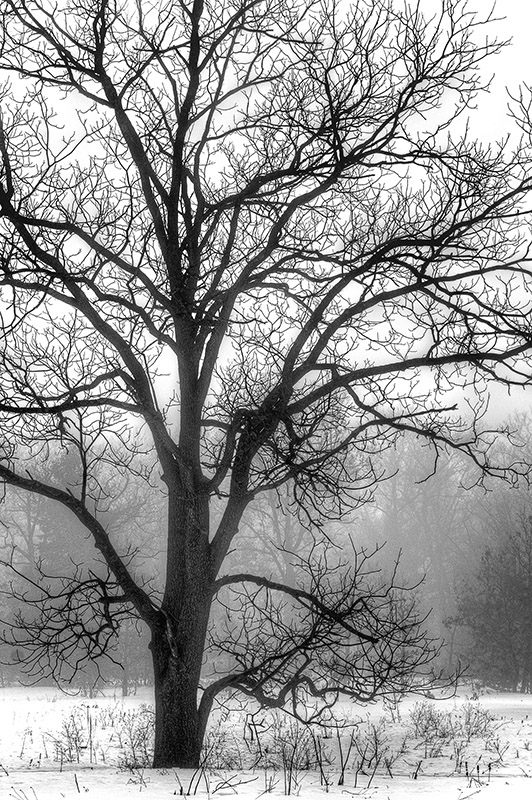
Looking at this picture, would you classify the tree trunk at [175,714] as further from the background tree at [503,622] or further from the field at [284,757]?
the background tree at [503,622]

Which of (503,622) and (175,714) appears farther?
(503,622)

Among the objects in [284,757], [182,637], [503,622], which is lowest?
[284,757]

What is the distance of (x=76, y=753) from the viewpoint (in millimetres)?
11969

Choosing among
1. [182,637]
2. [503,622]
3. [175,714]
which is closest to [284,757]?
[175,714]

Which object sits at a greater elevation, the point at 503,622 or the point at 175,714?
the point at 503,622

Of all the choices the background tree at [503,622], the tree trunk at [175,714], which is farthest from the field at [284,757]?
the background tree at [503,622]

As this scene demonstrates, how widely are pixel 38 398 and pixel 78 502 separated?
124 cm

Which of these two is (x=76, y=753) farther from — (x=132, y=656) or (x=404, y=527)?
(x=404, y=527)

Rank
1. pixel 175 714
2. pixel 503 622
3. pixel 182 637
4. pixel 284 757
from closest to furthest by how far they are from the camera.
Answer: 1. pixel 284 757
2. pixel 175 714
3. pixel 182 637
4. pixel 503 622

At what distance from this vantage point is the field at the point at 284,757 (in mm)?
6465


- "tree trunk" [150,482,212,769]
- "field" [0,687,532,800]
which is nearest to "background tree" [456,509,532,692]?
"field" [0,687,532,800]

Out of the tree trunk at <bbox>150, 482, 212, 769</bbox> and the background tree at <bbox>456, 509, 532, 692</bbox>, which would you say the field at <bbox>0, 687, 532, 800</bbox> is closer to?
the tree trunk at <bbox>150, 482, 212, 769</bbox>

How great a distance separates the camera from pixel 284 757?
6.85m

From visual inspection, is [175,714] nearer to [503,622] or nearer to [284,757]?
[284,757]
